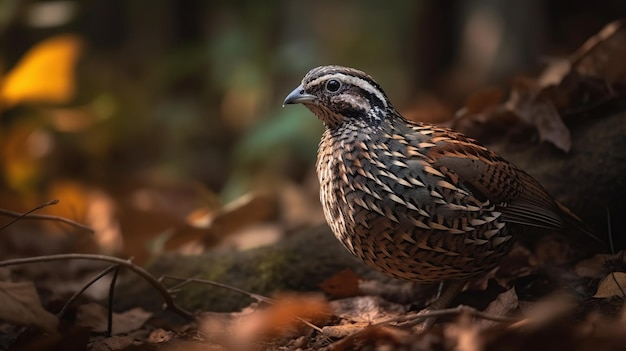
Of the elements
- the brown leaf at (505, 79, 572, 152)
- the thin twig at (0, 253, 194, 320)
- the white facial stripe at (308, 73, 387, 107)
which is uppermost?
the white facial stripe at (308, 73, 387, 107)

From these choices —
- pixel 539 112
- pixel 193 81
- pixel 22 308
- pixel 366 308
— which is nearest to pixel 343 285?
pixel 366 308

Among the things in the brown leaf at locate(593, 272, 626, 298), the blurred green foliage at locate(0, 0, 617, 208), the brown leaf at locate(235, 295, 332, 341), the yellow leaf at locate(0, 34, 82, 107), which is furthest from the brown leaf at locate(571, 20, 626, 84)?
the yellow leaf at locate(0, 34, 82, 107)

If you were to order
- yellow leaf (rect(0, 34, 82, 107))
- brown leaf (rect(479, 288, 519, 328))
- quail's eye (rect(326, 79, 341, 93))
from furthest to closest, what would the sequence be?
yellow leaf (rect(0, 34, 82, 107)) → quail's eye (rect(326, 79, 341, 93)) → brown leaf (rect(479, 288, 519, 328))

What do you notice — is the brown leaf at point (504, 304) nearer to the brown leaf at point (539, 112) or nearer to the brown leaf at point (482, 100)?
the brown leaf at point (539, 112)

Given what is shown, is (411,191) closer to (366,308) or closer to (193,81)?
(366,308)

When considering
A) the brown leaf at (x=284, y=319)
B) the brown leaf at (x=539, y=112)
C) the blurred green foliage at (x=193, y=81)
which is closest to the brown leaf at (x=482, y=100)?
the brown leaf at (x=539, y=112)

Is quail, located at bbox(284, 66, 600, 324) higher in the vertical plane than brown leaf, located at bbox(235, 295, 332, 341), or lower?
higher

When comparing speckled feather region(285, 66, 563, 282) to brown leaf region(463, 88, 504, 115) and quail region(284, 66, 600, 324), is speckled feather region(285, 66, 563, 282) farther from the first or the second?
brown leaf region(463, 88, 504, 115)
